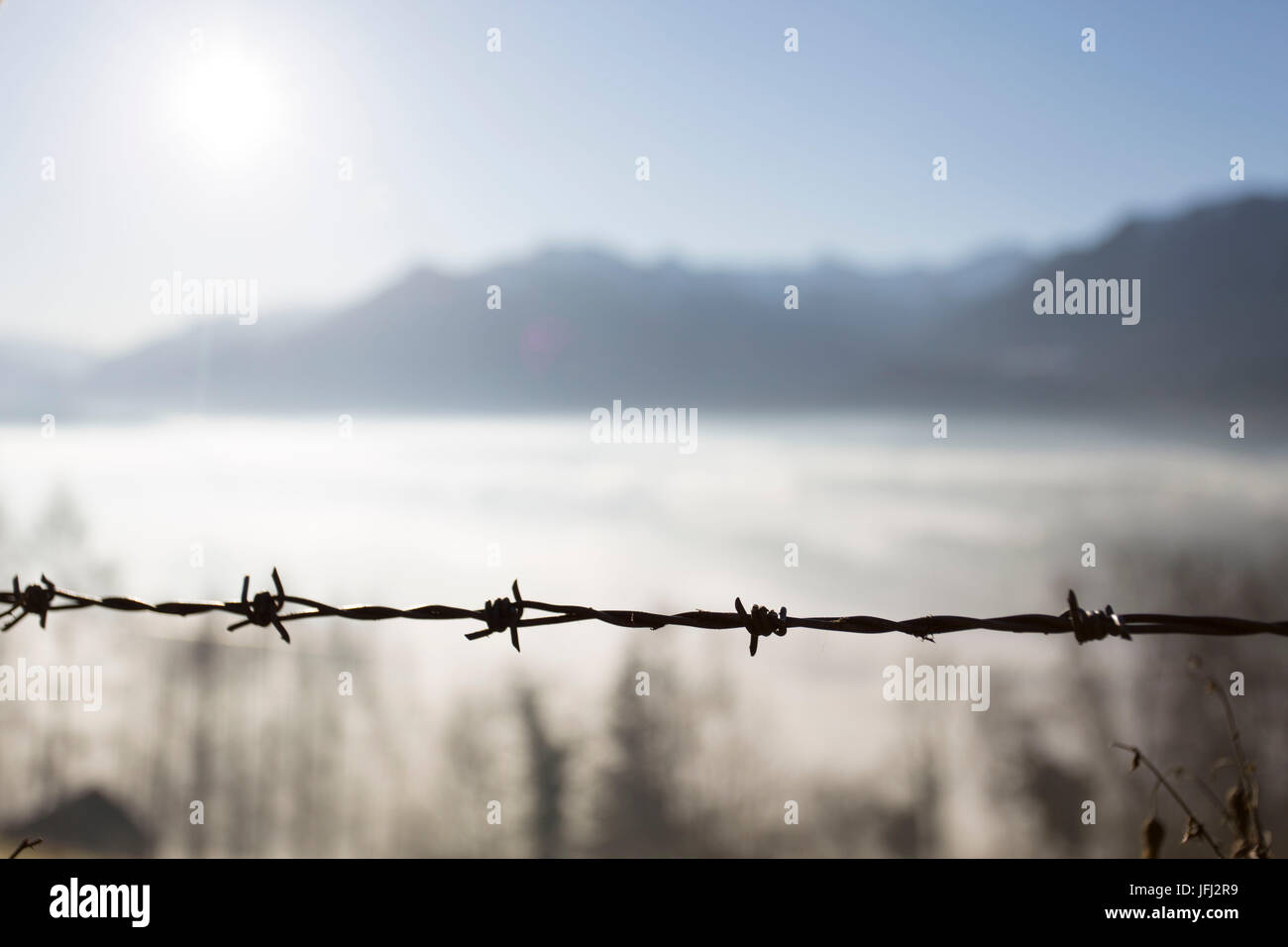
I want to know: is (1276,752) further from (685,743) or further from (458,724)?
(458,724)

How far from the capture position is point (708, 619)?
2070 mm

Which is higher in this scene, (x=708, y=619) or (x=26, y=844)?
(x=708, y=619)

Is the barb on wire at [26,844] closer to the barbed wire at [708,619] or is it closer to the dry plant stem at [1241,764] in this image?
the barbed wire at [708,619]

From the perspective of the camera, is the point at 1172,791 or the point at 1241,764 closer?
the point at 1172,791

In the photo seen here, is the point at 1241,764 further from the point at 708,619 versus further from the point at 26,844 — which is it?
the point at 26,844

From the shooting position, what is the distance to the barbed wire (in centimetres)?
187

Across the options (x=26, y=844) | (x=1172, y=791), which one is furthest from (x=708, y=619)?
(x=26, y=844)

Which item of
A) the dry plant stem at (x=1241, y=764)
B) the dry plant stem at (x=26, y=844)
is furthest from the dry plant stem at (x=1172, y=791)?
the dry plant stem at (x=26, y=844)

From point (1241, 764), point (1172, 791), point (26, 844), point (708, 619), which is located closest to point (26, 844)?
point (26, 844)

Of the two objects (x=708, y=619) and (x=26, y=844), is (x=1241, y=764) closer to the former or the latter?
(x=708, y=619)

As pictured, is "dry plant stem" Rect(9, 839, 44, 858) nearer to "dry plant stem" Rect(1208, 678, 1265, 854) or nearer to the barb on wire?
the barb on wire

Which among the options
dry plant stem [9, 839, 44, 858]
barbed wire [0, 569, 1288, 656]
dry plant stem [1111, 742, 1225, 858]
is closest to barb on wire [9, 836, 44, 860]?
dry plant stem [9, 839, 44, 858]
